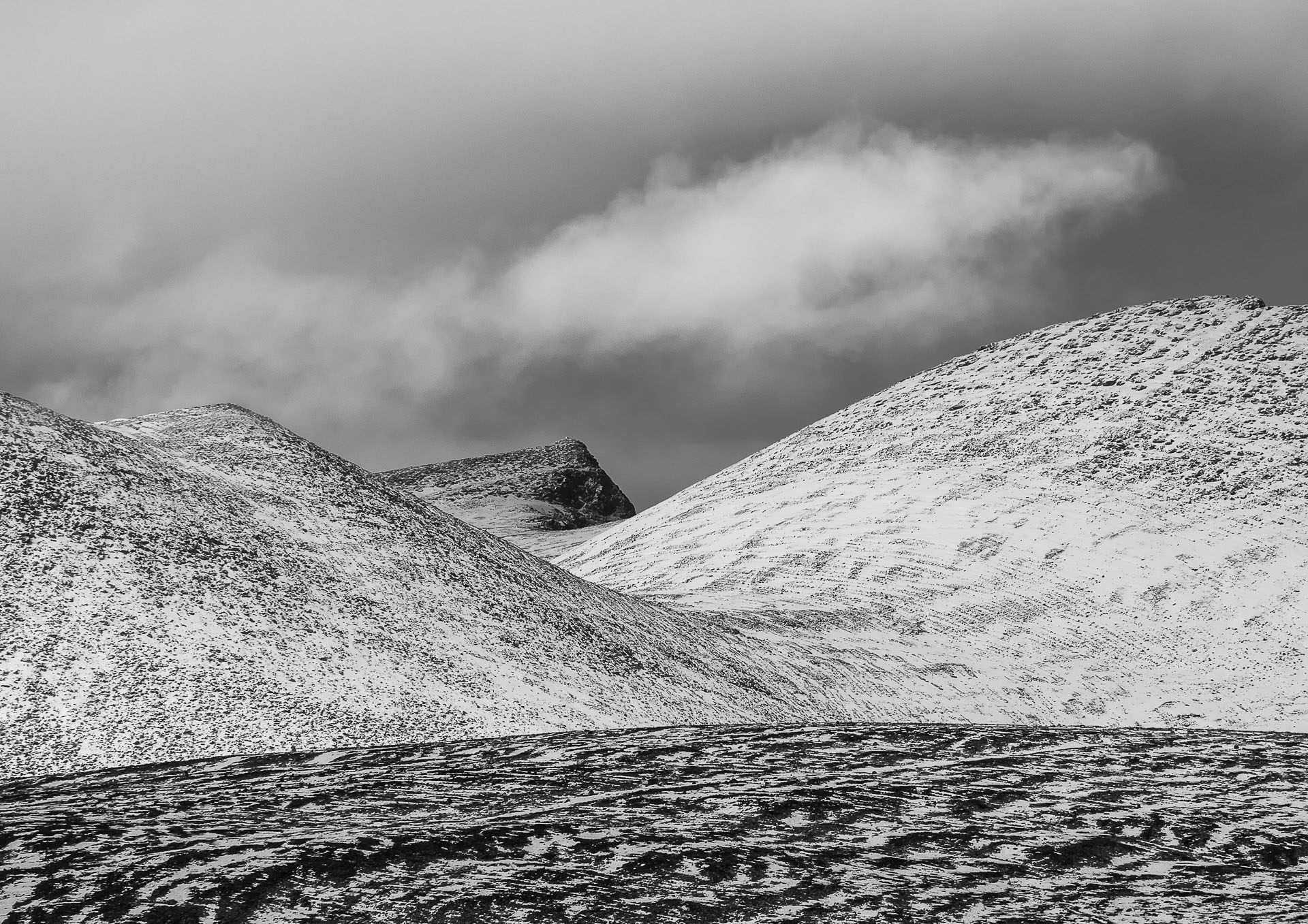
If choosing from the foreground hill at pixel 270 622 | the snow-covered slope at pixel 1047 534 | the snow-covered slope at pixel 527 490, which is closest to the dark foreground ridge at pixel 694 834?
the foreground hill at pixel 270 622

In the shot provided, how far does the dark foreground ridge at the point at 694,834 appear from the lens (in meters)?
5.28

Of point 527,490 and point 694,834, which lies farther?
point 527,490

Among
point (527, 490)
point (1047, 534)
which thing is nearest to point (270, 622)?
point (1047, 534)

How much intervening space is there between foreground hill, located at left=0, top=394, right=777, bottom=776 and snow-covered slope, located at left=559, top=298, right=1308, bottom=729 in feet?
15.3

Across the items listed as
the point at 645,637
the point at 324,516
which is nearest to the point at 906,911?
the point at 645,637

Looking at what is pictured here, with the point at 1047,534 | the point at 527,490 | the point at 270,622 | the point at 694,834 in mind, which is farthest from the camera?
the point at 527,490

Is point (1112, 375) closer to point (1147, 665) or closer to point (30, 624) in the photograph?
point (1147, 665)

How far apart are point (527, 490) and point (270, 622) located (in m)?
45.8

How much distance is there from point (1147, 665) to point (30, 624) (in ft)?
63.8

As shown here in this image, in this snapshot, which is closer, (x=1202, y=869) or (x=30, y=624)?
(x=1202, y=869)

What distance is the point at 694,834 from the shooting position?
250 inches

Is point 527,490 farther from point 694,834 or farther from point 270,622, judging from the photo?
point 694,834

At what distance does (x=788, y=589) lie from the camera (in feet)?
89.5

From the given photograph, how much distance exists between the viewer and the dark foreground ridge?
17.3 feet
